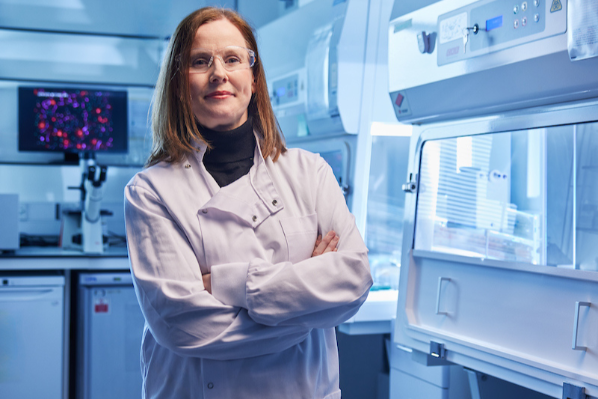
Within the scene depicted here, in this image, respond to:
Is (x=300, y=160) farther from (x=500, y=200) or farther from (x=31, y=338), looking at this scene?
(x=31, y=338)

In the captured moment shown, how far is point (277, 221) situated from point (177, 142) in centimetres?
31

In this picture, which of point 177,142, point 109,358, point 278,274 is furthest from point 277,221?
point 109,358

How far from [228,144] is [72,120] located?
278cm

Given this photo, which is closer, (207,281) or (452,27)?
(207,281)

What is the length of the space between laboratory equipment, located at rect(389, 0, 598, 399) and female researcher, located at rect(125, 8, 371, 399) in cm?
55

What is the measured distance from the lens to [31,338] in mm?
3213

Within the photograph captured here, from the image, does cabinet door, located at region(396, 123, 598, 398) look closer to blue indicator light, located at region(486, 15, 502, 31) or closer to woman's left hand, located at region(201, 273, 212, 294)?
blue indicator light, located at region(486, 15, 502, 31)

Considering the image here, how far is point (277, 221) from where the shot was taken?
1325 millimetres

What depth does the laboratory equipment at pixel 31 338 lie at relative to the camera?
3.18 metres

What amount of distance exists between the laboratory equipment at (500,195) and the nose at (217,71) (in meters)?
0.76

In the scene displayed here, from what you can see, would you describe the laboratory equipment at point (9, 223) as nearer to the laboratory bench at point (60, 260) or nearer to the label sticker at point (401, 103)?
the laboratory bench at point (60, 260)

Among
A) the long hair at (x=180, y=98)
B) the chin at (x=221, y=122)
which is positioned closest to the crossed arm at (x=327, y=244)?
the long hair at (x=180, y=98)

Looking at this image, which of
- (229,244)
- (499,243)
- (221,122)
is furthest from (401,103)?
(229,244)

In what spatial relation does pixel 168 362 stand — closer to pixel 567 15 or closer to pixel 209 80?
pixel 209 80
